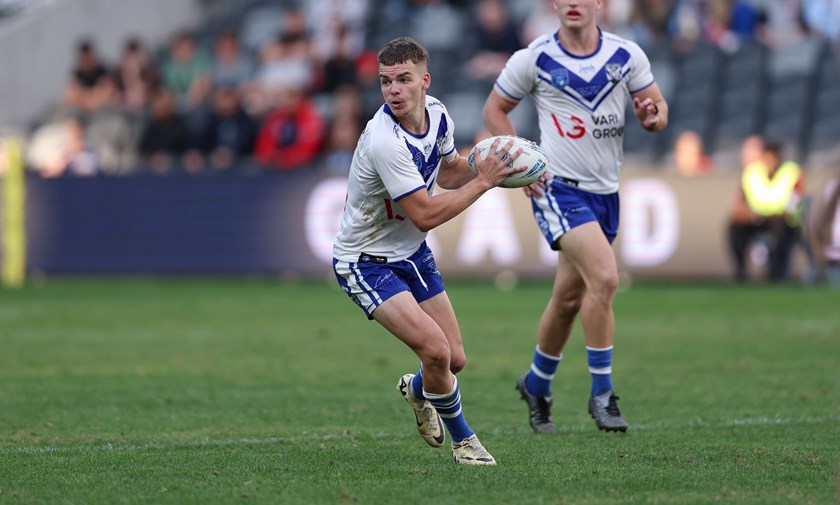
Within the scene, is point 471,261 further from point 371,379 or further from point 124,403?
point 124,403

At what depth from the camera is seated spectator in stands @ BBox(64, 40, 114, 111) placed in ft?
78.7

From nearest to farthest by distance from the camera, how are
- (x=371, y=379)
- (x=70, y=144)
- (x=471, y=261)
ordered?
(x=371, y=379) → (x=471, y=261) → (x=70, y=144)

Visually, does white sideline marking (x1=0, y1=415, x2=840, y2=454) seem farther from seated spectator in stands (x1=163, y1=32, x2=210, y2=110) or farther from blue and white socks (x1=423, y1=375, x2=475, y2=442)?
seated spectator in stands (x1=163, y1=32, x2=210, y2=110)

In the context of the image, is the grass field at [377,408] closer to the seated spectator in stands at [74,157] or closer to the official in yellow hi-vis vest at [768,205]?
the official in yellow hi-vis vest at [768,205]

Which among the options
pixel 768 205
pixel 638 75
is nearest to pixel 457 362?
pixel 638 75

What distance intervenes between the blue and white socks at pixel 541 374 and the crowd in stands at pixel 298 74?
10.1m

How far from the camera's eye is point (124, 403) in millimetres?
8984

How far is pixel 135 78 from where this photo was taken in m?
24.2

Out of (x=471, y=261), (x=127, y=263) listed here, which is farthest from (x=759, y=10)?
(x=127, y=263)

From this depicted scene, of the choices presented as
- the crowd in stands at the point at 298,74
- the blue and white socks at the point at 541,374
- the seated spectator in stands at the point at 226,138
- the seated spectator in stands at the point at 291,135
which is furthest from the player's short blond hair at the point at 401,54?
the seated spectator in stands at the point at 226,138

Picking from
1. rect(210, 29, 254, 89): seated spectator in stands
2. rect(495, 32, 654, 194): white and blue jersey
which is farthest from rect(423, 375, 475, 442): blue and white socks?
rect(210, 29, 254, 89): seated spectator in stands

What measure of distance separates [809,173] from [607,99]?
9925mm

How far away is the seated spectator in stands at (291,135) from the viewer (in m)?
20.3

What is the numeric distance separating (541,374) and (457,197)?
2.01 m
